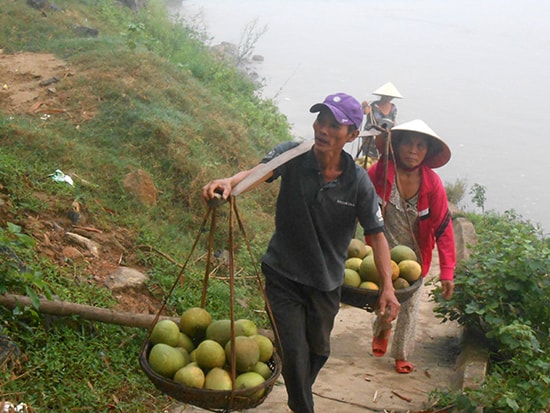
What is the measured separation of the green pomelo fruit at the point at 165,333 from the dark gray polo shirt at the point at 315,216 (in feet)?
2.07

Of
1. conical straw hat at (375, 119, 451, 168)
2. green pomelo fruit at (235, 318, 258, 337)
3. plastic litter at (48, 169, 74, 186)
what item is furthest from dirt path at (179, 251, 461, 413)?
plastic litter at (48, 169, 74, 186)

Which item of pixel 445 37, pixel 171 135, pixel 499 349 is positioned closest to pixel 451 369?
pixel 499 349

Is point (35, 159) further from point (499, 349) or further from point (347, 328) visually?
point (499, 349)

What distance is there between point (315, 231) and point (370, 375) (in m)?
1.81

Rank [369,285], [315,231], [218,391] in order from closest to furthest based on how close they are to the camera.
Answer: [218,391]
[315,231]
[369,285]

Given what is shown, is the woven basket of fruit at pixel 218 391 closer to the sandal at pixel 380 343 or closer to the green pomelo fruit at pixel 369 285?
the green pomelo fruit at pixel 369 285

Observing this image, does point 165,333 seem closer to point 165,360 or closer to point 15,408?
point 165,360

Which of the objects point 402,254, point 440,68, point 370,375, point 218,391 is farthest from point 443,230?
point 440,68

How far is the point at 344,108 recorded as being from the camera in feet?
10.9

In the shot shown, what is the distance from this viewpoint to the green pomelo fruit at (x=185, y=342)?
10.2 feet

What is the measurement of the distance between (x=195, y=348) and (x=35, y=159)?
3104 millimetres

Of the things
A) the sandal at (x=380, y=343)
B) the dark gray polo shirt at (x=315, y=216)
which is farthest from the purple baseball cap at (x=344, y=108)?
the sandal at (x=380, y=343)

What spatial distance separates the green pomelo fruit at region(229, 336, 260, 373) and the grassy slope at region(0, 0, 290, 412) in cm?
108

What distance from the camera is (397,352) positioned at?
4.86 meters
